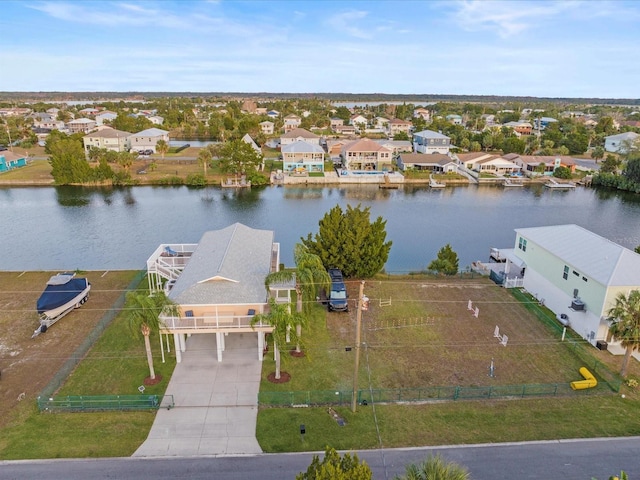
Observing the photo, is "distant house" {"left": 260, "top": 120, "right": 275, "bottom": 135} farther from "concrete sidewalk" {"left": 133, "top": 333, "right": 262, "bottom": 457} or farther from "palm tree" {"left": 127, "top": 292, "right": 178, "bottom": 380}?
"palm tree" {"left": 127, "top": 292, "right": 178, "bottom": 380}

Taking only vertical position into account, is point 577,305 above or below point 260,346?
above

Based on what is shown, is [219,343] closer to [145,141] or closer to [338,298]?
[338,298]

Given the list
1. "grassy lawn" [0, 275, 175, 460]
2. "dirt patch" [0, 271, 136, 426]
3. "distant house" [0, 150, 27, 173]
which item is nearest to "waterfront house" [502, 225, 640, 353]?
"grassy lawn" [0, 275, 175, 460]

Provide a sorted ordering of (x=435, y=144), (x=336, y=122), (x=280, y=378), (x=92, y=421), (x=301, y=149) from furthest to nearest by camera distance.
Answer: (x=336, y=122) → (x=435, y=144) → (x=301, y=149) → (x=280, y=378) → (x=92, y=421)

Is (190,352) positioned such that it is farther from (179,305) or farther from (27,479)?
(27,479)

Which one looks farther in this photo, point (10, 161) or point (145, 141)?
point (145, 141)

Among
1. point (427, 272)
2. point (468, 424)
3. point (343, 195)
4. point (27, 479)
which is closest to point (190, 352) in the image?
point (27, 479)

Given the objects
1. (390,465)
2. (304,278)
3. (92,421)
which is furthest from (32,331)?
(390,465)
